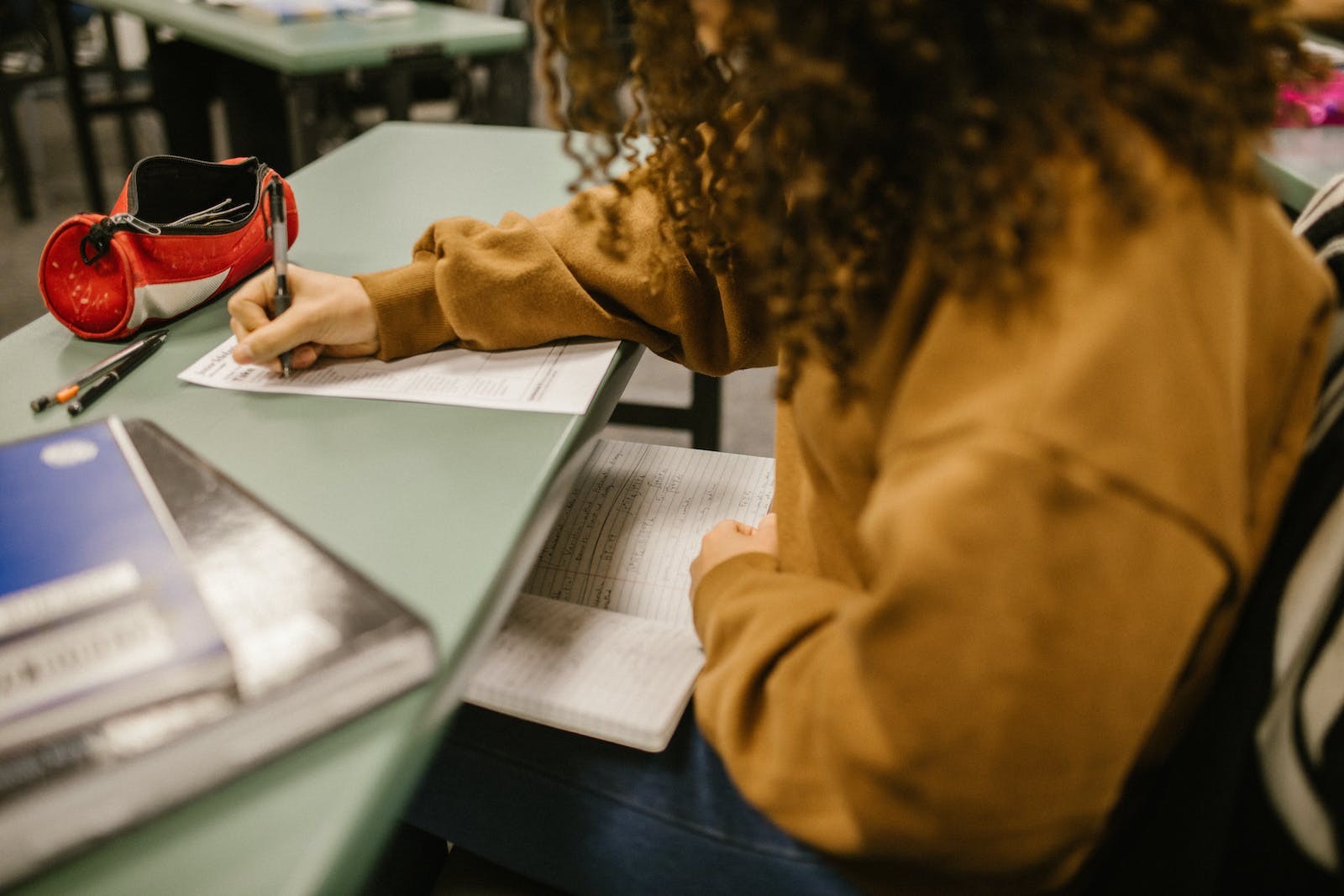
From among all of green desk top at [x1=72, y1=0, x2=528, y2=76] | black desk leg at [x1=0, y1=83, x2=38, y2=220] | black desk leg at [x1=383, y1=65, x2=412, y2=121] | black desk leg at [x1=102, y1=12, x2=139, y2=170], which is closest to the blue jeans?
green desk top at [x1=72, y1=0, x2=528, y2=76]

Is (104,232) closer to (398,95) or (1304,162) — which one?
(1304,162)

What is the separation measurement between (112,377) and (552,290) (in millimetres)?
376

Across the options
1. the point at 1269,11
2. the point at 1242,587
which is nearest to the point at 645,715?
the point at 1242,587

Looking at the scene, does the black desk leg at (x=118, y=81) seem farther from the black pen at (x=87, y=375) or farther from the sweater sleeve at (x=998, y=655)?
the sweater sleeve at (x=998, y=655)

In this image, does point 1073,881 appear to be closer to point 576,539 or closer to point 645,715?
point 645,715

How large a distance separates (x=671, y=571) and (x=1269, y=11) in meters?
0.61

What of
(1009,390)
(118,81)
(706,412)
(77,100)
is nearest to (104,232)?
(1009,390)

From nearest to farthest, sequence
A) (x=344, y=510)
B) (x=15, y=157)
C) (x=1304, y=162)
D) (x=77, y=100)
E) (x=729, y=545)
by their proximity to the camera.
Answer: (x=344, y=510) < (x=729, y=545) < (x=1304, y=162) < (x=77, y=100) < (x=15, y=157)

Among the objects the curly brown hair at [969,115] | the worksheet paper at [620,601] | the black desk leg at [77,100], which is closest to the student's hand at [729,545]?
the worksheet paper at [620,601]

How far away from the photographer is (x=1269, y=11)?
393mm

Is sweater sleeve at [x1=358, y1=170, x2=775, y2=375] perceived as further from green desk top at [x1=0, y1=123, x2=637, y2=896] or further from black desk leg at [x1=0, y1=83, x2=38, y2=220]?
black desk leg at [x1=0, y1=83, x2=38, y2=220]

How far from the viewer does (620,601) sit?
2.67 ft

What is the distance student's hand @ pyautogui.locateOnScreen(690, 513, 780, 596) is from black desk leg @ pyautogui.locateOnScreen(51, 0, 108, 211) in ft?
10.3

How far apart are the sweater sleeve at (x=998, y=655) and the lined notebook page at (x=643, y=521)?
0.34 meters
